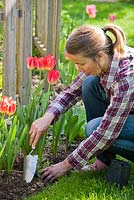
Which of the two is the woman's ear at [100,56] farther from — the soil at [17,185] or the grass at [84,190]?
the soil at [17,185]

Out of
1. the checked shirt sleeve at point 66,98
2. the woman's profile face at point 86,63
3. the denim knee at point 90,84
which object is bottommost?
the checked shirt sleeve at point 66,98

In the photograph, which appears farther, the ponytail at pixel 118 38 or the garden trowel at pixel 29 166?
the garden trowel at pixel 29 166

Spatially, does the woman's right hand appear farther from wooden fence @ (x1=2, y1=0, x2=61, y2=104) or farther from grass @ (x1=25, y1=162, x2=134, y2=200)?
wooden fence @ (x1=2, y1=0, x2=61, y2=104)

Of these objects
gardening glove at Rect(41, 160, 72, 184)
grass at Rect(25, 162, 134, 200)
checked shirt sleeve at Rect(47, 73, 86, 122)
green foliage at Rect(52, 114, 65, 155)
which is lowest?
grass at Rect(25, 162, 134, 200)

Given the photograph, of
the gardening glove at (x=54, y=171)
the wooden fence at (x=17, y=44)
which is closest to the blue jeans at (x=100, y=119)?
the gardening glove at (x=54, y=171)

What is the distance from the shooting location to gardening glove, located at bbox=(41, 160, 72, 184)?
325 centimetres

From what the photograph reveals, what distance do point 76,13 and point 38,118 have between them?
492 cm

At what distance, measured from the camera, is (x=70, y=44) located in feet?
9.90

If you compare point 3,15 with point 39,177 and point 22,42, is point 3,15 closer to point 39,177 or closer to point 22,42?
point 22,42

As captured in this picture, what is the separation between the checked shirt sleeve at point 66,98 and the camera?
10.8 ft

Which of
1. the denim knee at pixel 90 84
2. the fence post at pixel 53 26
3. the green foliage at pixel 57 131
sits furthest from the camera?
the fence post at pixel 53 26

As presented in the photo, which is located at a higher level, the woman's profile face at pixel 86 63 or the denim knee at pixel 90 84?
the woman's profile face at pixel 86 63

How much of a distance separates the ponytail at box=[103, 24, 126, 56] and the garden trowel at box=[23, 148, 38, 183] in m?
0.74

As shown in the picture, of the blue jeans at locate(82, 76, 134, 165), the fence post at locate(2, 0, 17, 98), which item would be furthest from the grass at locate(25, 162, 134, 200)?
the fence post at locate(2, 0, 17, 98)
